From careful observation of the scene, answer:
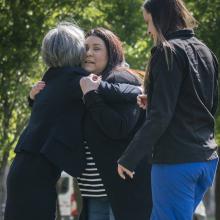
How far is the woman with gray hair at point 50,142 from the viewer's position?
5324 millimetres

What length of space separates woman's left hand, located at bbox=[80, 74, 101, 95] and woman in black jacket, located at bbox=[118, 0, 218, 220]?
2.64ft

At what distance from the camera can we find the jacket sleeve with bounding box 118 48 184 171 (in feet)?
14.5

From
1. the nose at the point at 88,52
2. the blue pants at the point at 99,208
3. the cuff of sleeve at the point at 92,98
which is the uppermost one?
the nose at the point at 88,52

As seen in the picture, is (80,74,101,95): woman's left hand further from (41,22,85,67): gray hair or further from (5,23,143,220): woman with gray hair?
(41,22,85,67): gray hair

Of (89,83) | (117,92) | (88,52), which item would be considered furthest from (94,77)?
(88,52)

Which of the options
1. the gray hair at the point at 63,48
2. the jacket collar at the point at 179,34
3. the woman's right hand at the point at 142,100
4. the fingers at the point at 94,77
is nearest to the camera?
the jacket collar at the point at 179,34

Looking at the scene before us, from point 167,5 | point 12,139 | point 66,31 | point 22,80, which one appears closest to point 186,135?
point 167,5

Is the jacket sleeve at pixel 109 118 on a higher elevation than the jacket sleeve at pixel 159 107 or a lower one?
lower

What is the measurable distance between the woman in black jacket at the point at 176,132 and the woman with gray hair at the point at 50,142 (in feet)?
2.97

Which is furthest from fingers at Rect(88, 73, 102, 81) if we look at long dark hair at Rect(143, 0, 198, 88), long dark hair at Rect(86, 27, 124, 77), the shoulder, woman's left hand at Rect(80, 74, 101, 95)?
long dark hair at Rect(143, 0, 198, 88)

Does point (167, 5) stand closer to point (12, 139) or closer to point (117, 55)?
point (117, 55)

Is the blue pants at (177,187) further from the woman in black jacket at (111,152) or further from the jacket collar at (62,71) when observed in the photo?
the jacket collar at (62,71)

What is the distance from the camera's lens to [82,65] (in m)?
5.68

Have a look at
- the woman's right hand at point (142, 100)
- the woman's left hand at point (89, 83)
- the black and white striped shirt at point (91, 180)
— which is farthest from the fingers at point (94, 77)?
the woman's right hand at point (142, 100)
